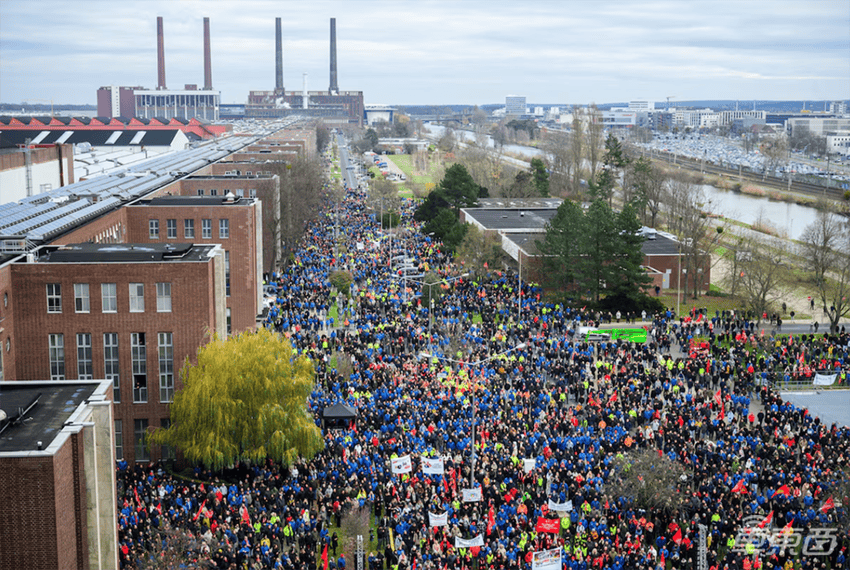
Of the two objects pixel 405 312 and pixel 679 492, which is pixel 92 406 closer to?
pixel 679 492

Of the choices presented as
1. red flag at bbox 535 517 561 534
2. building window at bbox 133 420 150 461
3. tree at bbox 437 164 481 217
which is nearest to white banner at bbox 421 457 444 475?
red flag at bbox 535 517 561 534

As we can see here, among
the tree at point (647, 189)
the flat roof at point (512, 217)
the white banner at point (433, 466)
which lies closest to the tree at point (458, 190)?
the flat roof at point (512, 217)

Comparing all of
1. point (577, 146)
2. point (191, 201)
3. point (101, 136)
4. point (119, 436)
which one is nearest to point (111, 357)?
point (119, 436)

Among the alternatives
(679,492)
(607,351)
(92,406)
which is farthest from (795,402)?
(92,406)

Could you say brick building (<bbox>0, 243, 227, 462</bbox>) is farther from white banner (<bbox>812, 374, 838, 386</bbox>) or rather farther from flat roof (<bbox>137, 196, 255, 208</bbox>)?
white banner (<bbox>812, 374, 838, 386</bbox>)

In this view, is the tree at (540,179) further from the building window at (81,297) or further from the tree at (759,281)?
the building window at (81,297)
